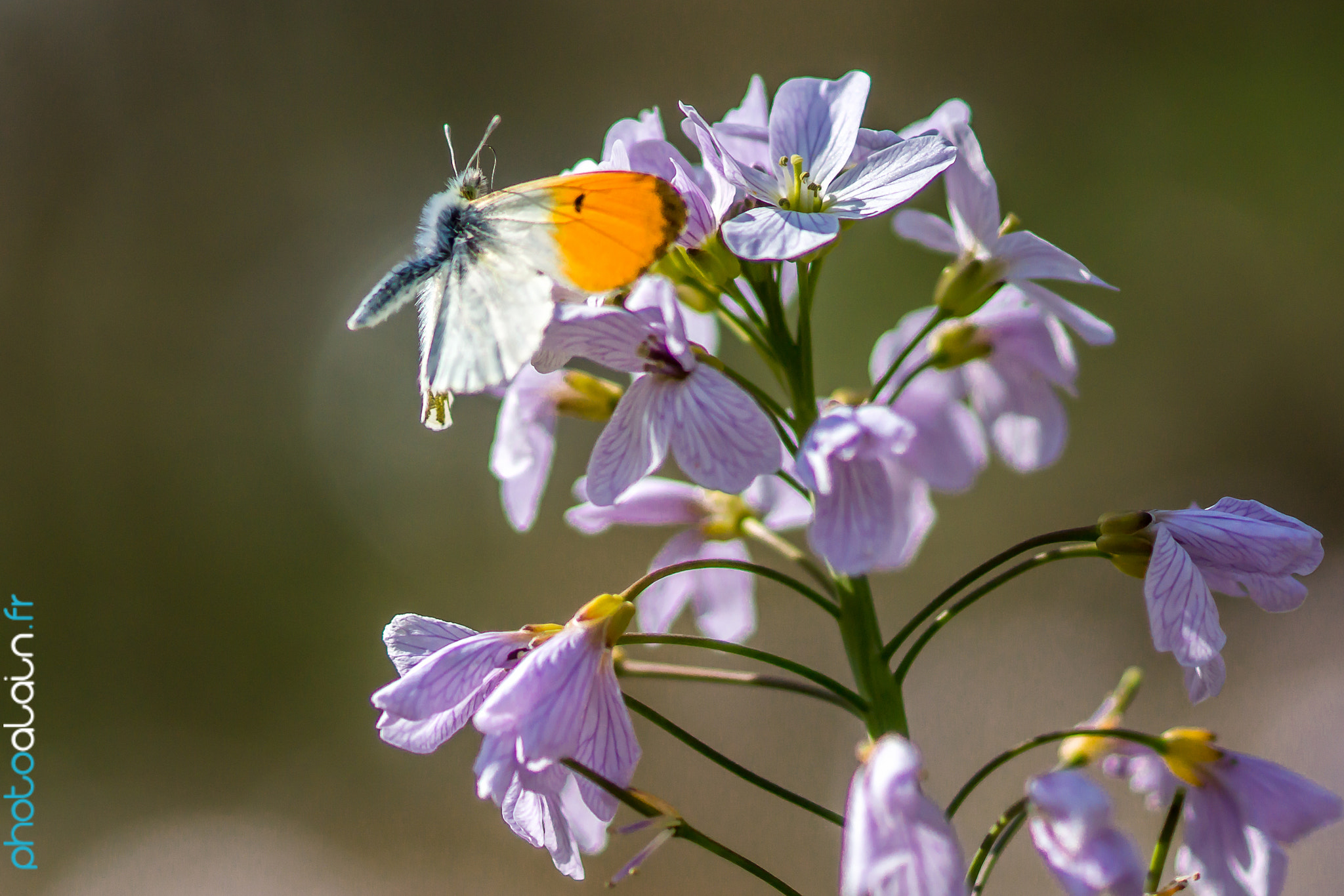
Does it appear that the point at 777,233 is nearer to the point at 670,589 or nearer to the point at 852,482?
the point at 852,482

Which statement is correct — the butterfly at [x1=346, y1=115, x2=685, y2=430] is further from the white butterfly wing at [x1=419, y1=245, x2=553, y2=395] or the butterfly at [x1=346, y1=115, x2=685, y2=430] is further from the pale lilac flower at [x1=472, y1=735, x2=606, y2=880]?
the pale lilac flower at [x1=472, y1=735, x2=606, y2=880]

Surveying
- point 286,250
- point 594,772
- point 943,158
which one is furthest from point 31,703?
point 943,158

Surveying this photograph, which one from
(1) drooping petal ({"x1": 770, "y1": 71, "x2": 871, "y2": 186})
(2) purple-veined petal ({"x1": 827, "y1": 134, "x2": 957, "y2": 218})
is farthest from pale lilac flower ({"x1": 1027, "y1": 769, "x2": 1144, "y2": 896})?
(1) drooping petal ({"x1": 770, "y1": 71, "x2": 871, "y2": 186})

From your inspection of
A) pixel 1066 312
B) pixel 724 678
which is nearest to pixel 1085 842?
pixel 724 678

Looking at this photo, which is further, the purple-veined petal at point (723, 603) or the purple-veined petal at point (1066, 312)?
the purple-veined petal at point (723, 603)

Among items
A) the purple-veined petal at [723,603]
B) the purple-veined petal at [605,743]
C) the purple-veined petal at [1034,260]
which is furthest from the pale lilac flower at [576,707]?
the purple-veined petal at [1034,260]

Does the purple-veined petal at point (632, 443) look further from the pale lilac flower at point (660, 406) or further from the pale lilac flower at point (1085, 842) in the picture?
the pale lilac flower at point (1085, 842)
